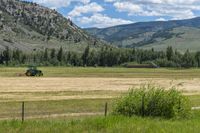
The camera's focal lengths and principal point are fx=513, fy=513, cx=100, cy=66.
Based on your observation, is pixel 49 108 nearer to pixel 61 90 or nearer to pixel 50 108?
pixel 50 108

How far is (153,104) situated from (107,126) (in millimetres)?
5334

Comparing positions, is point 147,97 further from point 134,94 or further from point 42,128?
point 42,128

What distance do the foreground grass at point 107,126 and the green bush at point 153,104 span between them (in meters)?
2.25

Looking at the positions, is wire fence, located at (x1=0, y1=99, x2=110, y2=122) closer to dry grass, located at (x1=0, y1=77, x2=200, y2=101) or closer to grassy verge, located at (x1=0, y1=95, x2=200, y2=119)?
grassy verge, located at (x1=0, y1=95, x2=200, y2=119)

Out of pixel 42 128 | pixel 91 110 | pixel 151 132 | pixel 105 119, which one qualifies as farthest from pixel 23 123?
pixel 91 110

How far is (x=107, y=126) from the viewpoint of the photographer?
72.5 ft

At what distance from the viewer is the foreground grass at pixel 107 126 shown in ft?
70.0

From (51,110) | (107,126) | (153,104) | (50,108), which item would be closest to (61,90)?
(50,108)

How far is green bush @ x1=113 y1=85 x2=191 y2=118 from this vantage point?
26.5m

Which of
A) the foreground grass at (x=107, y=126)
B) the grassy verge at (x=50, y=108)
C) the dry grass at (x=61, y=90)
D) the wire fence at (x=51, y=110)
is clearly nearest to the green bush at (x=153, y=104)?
the foreground grass at (x=107, y=126)

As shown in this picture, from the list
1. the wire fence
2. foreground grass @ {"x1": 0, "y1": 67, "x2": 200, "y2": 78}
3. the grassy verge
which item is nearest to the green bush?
the wire fence

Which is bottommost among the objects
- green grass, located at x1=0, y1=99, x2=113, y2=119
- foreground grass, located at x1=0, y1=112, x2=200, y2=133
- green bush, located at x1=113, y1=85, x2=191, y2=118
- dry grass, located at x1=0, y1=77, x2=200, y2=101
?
dry grass, located at x1=0, y1=77, x2=200, y2=101

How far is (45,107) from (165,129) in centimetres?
1610

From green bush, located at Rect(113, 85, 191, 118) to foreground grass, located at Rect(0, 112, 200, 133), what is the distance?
2254mm
